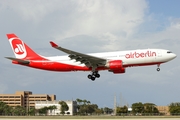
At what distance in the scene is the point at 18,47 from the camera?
6662 centimetres

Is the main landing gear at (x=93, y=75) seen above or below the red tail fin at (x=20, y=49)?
below

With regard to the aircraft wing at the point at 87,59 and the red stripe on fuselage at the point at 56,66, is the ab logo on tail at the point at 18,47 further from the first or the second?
the aircraft wing at the point at 87,59

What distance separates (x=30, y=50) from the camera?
65062mm

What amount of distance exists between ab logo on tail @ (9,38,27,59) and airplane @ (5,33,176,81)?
0.20 meters

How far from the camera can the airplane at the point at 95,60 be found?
57281 millimetres

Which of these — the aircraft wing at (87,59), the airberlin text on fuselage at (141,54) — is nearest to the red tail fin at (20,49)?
the aircraft wing at (87,59)

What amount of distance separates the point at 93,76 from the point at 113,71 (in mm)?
3742

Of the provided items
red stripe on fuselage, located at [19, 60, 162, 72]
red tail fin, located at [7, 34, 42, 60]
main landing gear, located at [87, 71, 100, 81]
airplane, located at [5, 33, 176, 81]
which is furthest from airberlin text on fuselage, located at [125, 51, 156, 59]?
red tail fin, located at [7, 34, 42, 60]

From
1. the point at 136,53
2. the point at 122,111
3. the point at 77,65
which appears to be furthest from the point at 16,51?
the point at 122,111

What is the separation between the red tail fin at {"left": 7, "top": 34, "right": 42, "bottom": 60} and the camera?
63.9 meters

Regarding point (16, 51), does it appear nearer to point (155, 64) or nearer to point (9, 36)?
point (9, 36)

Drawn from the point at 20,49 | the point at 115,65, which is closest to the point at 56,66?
the point at 20,49

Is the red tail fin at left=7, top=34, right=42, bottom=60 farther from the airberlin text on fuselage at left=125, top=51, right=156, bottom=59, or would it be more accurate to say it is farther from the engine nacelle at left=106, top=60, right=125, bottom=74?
the airberlin text on fuselage at left=125, top=51, right=156, bottom=59

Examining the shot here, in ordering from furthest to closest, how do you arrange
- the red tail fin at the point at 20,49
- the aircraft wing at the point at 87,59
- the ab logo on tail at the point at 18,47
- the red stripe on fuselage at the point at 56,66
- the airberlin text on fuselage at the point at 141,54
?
the ab logo on tail at the point at 18,47 < the red tail fin at the point at 20,49 < the red stripe on fuselage at the point at 56,66 < the aircraft wing at the point at 87,59 < the airberlin text on fuselage at the point at 141,54
